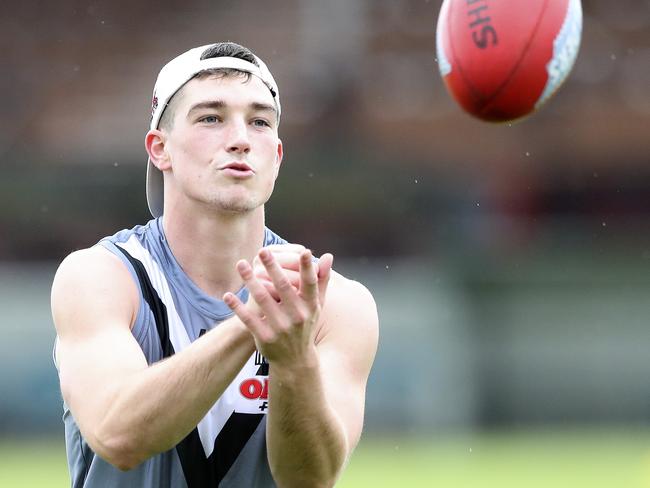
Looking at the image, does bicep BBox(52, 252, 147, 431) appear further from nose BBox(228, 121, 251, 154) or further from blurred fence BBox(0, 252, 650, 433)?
blurred fence BBox(0, 252, 650, 433)

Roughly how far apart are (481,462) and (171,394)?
8766 mm

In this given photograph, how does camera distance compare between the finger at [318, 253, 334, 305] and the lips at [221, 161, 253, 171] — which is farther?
the lips at [221, 161, 253, 171]

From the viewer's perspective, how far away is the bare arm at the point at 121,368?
151 inches

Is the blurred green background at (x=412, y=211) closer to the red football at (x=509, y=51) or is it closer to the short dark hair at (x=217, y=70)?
the short dark hair at (x=217, y=70)

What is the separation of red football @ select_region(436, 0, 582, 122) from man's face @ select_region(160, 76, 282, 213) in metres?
0.79

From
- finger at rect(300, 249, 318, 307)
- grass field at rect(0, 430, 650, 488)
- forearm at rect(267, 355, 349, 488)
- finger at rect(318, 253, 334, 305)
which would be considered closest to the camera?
finger at rect(300, 249, 318, 307)

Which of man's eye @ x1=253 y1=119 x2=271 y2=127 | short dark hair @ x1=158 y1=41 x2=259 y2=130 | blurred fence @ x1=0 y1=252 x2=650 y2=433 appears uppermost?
blurred fence @ x1=0 y1=252 x2=650 y2=433

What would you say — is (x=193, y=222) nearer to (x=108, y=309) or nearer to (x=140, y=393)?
(x=108, y=309)

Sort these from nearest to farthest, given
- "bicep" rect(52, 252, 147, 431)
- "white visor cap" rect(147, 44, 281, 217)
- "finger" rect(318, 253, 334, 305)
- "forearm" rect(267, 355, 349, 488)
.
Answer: "finger" rect(318, 253, 334, 305), "forearm" rect(267, 355, 349, 488), "bicep" rect(52, 252, 147, 431), "white visor cap" rect(147, 44, 281, 217)

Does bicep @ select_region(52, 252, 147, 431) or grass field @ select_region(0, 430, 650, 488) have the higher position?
grass field @ select_region(0, 430, 650, 488)

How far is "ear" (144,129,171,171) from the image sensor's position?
498cm

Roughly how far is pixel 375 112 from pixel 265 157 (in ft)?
47.4

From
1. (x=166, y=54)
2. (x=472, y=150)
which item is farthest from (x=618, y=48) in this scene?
(x=166, y=54)

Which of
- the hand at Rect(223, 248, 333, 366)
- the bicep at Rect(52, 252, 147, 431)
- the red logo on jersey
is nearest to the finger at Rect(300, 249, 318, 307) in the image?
the hand at Rect(223, 248, 333, 366)
